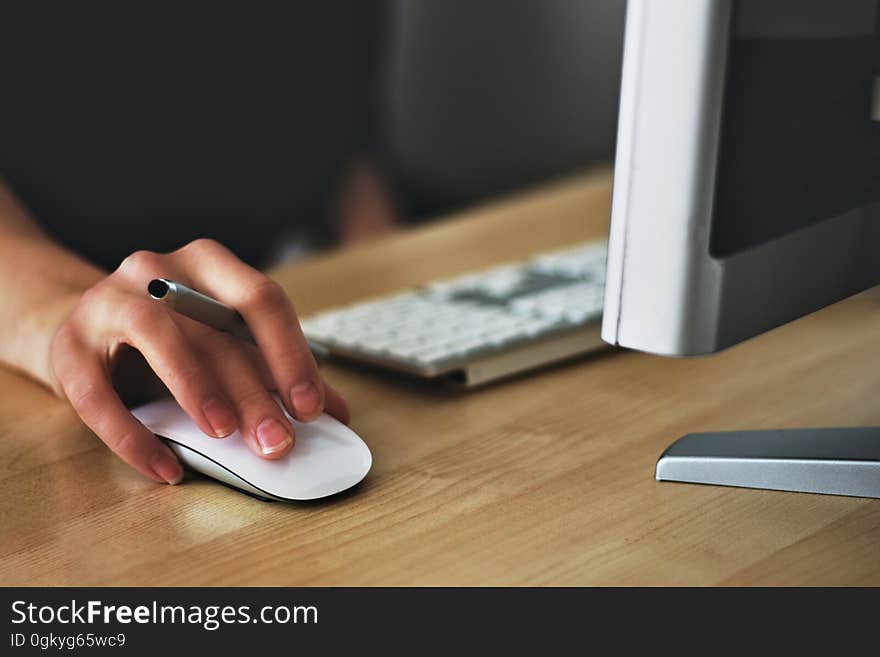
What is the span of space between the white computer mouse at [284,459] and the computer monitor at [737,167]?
6.4 inches

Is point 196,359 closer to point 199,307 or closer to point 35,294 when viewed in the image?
point 199,307

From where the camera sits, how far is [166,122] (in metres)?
1.53

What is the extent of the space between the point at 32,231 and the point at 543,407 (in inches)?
17.1

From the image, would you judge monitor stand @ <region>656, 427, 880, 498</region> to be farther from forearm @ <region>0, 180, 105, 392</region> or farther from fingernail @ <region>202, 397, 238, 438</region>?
forearm @ <region>0, 180, 105, 392</region>

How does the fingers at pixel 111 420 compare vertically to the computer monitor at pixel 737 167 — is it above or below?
below

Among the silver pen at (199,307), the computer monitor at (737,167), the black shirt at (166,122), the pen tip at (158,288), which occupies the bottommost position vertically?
the black shirt at (166,122)

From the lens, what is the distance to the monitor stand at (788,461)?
57 centimetres

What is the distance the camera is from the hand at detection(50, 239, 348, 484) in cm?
58

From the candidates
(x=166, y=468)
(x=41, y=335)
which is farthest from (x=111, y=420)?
(x=41, y=335)

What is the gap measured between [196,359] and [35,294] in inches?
8.9

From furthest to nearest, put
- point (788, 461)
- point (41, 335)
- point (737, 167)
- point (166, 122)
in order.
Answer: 1. point (166, 122)
2. point (41, 335)
3. point (788, 461)
4. point (737, 167)

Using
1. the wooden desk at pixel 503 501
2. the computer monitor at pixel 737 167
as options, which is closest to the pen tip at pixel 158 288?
Result: the wooden desk at pixel 503 501

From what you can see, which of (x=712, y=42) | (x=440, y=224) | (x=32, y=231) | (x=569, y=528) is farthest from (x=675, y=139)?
(x=440, y=224)

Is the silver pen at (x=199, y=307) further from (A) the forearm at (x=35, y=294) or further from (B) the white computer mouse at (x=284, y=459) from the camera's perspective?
(A) the forearm at (x=35, y=294)
